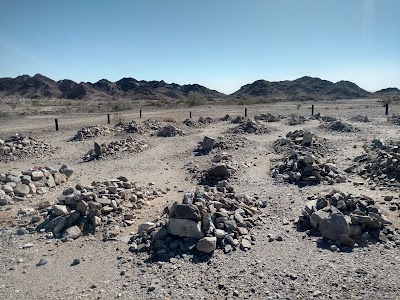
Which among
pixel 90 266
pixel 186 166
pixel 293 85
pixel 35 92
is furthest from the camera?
pixel 293 85

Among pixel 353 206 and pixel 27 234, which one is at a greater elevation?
pixel 353 206

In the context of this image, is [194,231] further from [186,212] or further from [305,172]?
[305,172]

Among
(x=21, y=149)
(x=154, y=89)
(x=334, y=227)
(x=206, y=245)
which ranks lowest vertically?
(x=206, y=245)

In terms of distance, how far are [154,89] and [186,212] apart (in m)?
113

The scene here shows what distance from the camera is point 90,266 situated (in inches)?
232

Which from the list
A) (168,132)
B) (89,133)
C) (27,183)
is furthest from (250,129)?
(27,183)

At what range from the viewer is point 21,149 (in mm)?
15594

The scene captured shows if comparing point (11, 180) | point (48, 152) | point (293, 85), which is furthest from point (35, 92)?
point (11, 180)

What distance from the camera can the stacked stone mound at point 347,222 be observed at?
Result: 21.0 feet

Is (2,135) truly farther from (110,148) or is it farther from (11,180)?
(11,180)

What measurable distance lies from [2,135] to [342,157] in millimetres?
19408

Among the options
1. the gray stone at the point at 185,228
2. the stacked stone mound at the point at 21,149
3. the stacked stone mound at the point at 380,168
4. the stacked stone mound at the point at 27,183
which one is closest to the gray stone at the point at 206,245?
the gray stone at the point at 185,228

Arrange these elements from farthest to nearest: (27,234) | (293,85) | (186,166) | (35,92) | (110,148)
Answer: (293,85)
(35,92)
(110,148)
(186,166)
(27,234)

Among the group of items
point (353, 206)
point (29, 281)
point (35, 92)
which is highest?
point (35, 92)
